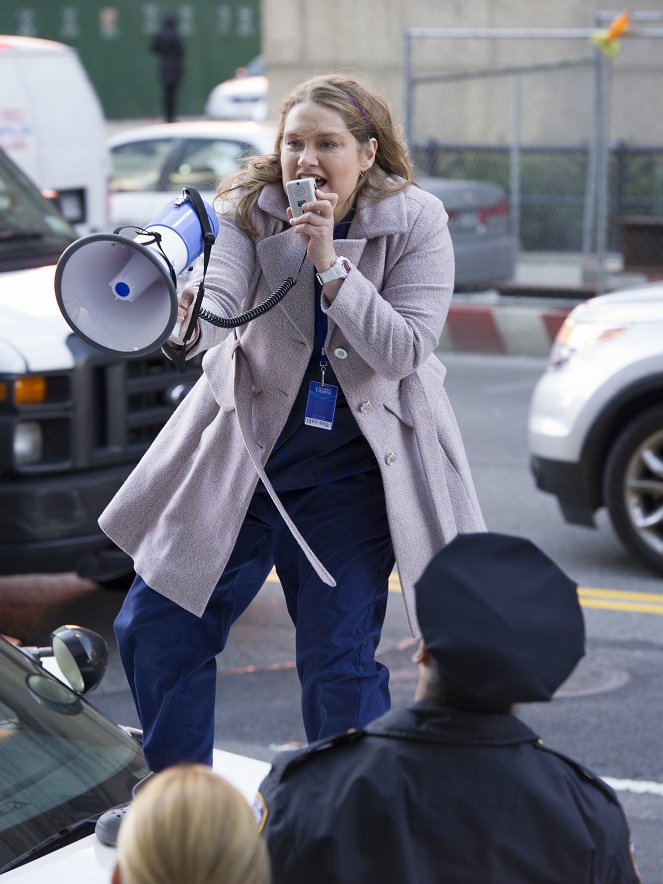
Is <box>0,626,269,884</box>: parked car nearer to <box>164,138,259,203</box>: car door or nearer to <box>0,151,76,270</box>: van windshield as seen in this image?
<box>0,151,76,270</box>: van windshield

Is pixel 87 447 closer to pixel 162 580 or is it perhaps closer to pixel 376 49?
pixel 162 580

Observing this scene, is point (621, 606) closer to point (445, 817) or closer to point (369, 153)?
point (369, 153)

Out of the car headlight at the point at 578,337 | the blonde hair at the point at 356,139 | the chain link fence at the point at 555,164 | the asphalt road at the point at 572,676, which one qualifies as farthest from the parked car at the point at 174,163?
the blonde hair at the point at 356,139

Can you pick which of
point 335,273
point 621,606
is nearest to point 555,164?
point 621,606

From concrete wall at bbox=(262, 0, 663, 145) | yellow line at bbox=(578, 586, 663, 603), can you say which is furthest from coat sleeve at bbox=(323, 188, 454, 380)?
concrete wall at bbox=(262, 0, 663, 145)

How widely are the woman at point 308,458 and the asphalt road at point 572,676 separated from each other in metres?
1.43

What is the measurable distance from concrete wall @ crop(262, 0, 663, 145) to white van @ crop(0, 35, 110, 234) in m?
6.34

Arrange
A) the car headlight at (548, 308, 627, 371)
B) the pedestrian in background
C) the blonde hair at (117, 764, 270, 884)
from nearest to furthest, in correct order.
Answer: the blonde hair at (117, 764, 270, 884) → the car headlight at (548, 308, 627, 371) → the pedestrian in background

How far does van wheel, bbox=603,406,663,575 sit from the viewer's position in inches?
276

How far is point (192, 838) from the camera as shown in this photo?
6.08 feet

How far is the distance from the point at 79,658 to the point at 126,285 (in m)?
0.79

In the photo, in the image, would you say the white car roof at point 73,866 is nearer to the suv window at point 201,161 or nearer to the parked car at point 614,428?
the parked car at point 614,428

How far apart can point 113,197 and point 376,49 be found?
7694 millimetres

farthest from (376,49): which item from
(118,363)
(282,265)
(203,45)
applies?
(282,265)
